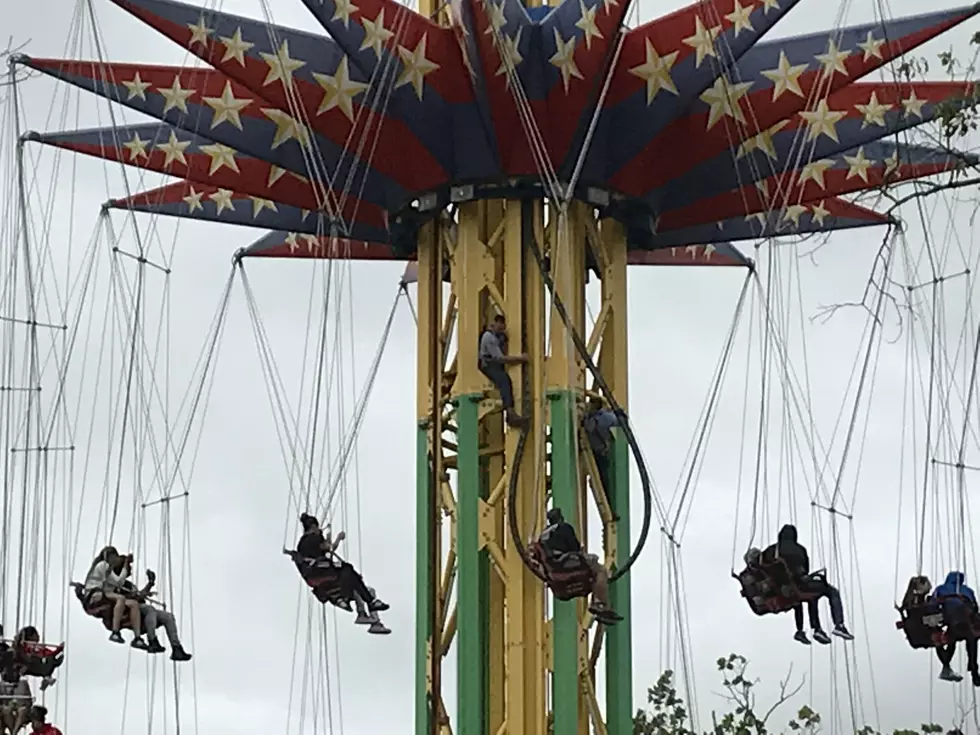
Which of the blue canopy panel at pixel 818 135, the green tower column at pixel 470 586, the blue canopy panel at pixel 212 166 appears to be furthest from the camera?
the blue canopy panel at pixel 212 166

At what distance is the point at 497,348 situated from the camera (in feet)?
63.4

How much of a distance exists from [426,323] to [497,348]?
1.30m

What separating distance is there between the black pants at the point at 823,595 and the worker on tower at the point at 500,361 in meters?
2.76

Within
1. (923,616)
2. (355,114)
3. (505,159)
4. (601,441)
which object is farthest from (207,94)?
(923,616)

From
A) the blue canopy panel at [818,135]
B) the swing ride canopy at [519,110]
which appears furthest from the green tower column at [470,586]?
the blue canopy panel at [818,135]

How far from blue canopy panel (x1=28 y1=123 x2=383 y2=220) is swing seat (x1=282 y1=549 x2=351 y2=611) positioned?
367 cm

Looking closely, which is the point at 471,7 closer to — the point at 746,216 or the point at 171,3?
the point at 171,3

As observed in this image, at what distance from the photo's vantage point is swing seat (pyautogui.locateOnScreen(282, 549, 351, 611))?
746 inches

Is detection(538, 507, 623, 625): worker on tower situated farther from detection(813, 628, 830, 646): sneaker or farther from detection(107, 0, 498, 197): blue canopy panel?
detection(107, 0, 498, 197): blue canopy panel

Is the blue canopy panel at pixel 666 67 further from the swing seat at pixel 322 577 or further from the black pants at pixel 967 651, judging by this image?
the black pants at pixel 967 651

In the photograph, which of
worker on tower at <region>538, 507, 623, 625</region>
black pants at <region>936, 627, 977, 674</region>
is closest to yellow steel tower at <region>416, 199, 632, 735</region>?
worker on tower at <region>538, 507, 623, 625</region>

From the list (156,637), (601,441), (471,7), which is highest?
(471,7)

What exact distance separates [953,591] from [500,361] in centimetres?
419

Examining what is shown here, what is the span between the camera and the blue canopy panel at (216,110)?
19.9m
